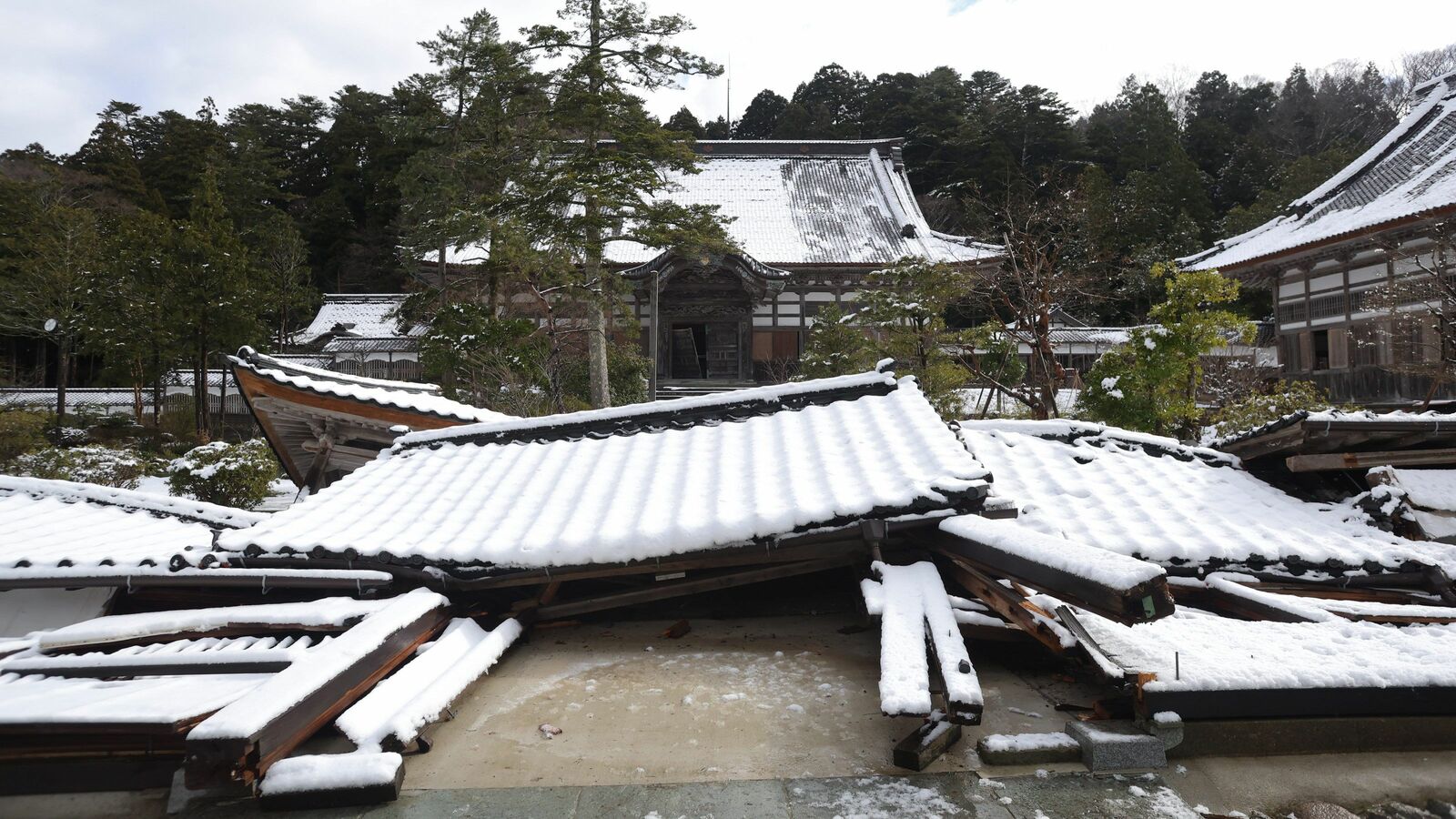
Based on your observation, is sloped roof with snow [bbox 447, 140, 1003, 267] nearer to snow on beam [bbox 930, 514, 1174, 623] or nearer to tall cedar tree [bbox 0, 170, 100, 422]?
tall cedar tree [bbox 0, 170, 100, 422]

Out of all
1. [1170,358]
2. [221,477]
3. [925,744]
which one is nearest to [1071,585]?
[925,744]

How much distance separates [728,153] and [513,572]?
82.1ft

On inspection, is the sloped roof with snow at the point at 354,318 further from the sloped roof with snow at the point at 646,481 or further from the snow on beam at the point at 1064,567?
the snow on beam at the point at 1064,567

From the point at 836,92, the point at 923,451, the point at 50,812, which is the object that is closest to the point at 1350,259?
the point at 923,451

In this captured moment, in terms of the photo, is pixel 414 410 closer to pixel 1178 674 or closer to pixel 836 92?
pixel 1178 674

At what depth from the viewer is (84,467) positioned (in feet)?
39.7

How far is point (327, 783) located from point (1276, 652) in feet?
10.5

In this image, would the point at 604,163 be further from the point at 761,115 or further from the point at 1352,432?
the point at 761,115

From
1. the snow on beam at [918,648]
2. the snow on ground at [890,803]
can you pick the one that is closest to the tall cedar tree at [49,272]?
the snow on beam at [918,648]

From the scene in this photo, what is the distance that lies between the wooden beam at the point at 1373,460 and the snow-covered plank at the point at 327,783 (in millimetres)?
4951

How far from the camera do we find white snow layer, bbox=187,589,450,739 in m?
2.17

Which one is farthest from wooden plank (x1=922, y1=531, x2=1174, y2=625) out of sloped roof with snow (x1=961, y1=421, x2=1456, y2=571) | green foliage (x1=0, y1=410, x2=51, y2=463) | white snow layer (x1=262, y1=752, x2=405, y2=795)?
green foliage (x1=0, y1=410, x2=51, y2=463)

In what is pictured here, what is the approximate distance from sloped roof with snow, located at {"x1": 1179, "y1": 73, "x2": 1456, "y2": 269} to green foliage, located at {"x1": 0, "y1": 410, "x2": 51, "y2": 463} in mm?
23763

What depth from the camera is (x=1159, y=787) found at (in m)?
2.29
